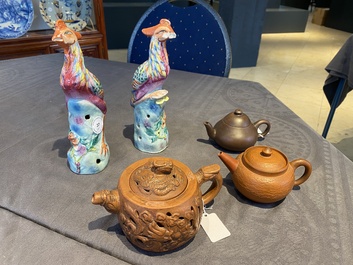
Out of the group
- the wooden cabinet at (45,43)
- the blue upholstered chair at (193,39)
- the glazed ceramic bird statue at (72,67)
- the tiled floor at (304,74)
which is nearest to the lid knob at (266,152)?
the glazed ceramic bird statue at (72,67)

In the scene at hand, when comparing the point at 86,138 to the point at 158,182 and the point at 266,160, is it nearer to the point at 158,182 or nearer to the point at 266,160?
the point at 158,182

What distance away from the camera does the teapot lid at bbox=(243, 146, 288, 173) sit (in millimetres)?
591

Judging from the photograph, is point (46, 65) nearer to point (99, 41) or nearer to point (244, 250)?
point (99, 41)

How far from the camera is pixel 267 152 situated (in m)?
0.60

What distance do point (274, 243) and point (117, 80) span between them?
3.06 feet

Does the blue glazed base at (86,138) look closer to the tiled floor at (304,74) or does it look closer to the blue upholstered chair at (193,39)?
the blue upholstered chair at (193,39)

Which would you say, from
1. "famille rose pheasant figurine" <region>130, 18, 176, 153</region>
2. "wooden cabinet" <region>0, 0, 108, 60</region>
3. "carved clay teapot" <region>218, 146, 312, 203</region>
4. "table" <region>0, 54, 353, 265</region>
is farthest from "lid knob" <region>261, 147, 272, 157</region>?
"wooden cabinet" <region>0, 0, 108, 60</region>

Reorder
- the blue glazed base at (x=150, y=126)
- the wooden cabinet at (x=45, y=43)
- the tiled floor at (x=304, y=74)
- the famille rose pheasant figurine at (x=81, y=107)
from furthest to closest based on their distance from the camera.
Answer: the tiled floor at (x=304, y=74) < the wooden cabinet at (x=45, y=43) < the blue glazed base at (x=150, y=126) < the famille rose pheasant figurine at (x=81, y=107)

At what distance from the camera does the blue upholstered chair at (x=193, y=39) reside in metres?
1.33

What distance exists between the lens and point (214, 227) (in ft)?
1.87

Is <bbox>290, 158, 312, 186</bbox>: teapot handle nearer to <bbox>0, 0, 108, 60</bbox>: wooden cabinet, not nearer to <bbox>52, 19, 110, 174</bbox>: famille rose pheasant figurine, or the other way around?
<bbox>52, 19, 110, 174</bbox>: famille rose pheasant figurine

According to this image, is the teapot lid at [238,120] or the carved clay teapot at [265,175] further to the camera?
the teapot lid at [238,120]

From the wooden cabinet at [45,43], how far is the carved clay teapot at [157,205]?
5.49 feet

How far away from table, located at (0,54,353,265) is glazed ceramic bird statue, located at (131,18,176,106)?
0.19 m
